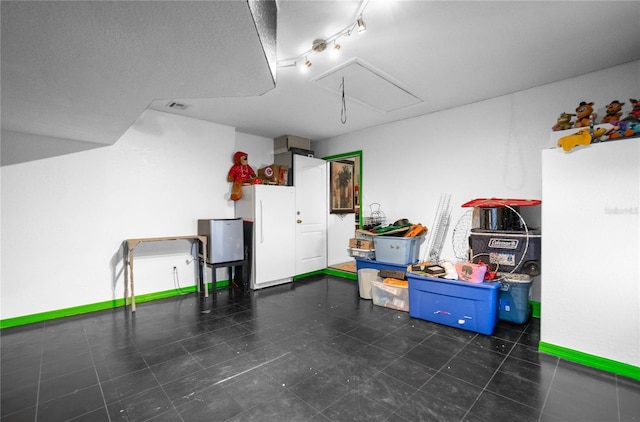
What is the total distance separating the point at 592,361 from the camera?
216cm

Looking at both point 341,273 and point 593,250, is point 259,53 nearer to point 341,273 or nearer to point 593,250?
point 593,250

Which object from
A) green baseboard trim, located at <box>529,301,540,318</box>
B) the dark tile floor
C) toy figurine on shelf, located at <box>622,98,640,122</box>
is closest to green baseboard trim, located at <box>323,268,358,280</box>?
the dark tile floor

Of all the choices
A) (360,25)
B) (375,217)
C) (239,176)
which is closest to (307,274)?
(375,217)

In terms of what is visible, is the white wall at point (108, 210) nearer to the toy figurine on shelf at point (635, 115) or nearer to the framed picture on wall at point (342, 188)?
the framed picture on wall at point (342, 188)

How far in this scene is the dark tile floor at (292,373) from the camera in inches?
65.9

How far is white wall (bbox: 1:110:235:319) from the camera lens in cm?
300

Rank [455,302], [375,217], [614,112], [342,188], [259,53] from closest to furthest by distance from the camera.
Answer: [259,53]
[614,112]
[455,302]
[375,217]
[342,188]

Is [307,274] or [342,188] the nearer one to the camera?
[307,274]

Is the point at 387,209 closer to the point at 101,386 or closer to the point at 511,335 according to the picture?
the point at 511,335

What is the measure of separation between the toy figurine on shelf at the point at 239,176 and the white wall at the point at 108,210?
0.46 ft

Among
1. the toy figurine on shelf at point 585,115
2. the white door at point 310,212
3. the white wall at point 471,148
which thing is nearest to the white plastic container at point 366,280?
the white wall at point 471,148

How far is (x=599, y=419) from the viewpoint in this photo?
5.24ft

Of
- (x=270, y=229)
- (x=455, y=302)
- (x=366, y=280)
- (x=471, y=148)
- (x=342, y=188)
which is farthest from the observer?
(x=342, y=188)

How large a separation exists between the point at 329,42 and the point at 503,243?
2.68 metres
